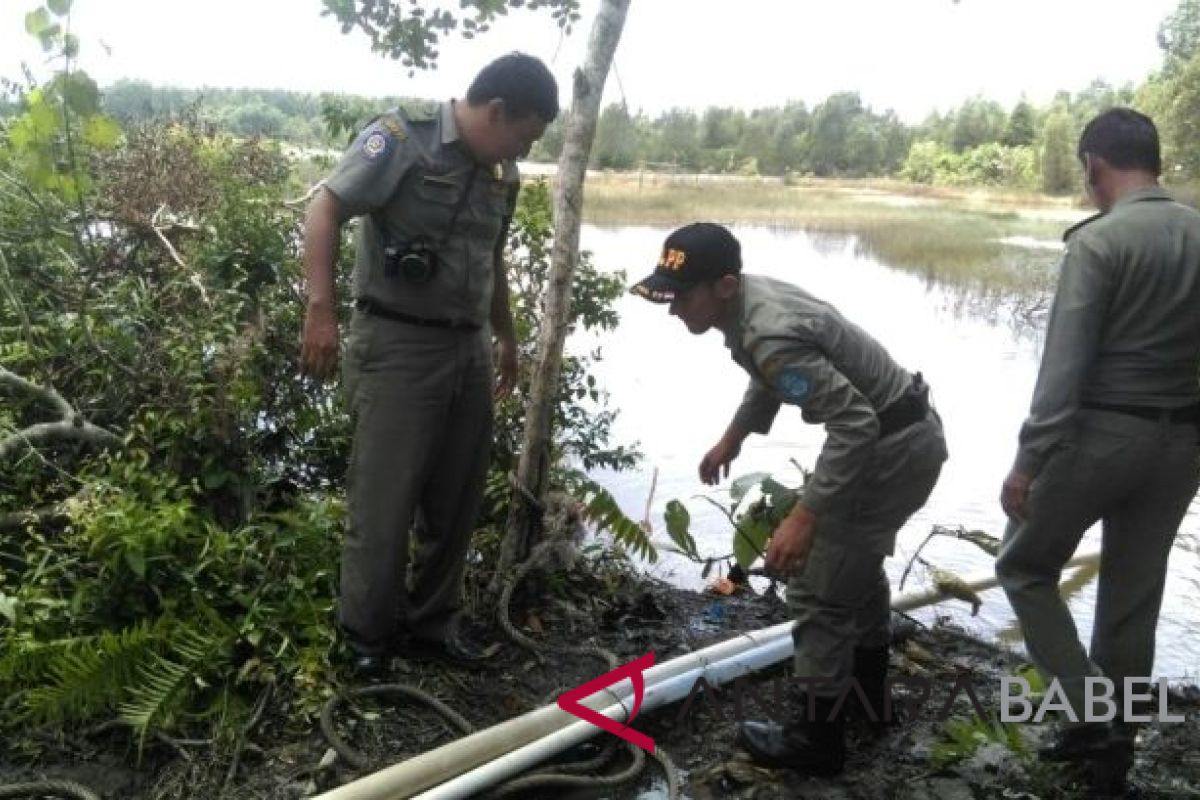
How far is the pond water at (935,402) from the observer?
16.6 feet

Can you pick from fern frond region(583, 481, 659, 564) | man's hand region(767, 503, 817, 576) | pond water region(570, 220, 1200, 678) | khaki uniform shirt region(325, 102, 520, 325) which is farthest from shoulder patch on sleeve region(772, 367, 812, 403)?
pond water region(570, 220, 1200, 678)

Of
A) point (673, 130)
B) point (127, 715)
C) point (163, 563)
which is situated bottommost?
Result: point (127, 715)

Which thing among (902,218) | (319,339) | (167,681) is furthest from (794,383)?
(902,218)

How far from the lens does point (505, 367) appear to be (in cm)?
376

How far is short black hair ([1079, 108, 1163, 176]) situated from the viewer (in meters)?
2.62

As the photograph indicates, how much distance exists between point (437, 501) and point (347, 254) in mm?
1836

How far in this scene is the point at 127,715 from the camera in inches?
106

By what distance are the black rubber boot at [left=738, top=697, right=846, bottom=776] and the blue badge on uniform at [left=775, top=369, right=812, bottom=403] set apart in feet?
3.04

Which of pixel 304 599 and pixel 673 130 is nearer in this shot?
pixel 304 599

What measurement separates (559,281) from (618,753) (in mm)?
1743

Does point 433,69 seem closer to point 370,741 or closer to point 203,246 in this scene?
point 203,246

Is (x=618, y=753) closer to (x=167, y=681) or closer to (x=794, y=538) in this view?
(x=794, y=538)

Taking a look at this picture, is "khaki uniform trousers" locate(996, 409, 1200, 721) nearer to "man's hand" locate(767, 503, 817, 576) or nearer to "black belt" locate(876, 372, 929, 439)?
"black belt" locate(876, 372, 929, 439)

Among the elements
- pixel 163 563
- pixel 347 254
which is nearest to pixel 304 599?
pixel 163 563
